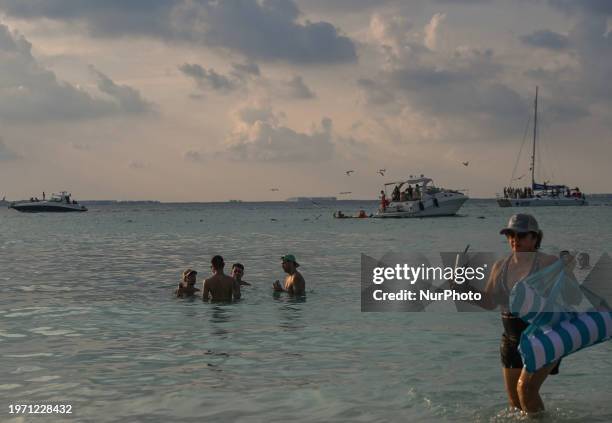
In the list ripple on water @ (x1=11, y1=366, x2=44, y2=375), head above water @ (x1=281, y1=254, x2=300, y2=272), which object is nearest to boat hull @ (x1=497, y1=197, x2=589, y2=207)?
head above water @ (x1=281, y1=254, x2=300, y2=272)

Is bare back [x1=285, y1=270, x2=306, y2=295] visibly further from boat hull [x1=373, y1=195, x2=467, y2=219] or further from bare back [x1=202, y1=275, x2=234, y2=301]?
boat hull [x1=373, y1=195, x2=467, y2=219]

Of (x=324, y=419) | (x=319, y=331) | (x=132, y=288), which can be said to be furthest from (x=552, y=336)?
(x=132, y=288)

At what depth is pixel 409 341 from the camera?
11.6 meters

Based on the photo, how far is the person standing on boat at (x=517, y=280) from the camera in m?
6.13

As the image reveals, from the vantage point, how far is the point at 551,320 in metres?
6.01

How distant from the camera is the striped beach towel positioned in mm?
5895

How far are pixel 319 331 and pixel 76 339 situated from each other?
4.22 m

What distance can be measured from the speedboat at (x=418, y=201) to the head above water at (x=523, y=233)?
68.3 meters

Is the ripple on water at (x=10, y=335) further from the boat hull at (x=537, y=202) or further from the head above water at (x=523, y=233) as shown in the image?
the boat hull at (x=537, y=202)

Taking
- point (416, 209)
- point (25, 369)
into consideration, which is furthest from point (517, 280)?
point (416, 209)

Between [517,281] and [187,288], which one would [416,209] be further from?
[517,281]

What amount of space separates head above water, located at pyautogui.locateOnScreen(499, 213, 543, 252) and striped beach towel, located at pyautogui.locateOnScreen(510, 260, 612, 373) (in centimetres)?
26

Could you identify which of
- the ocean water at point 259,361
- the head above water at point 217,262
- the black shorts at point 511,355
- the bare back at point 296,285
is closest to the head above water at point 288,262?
the bare back at point 296,285

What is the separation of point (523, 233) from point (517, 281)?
42cm
